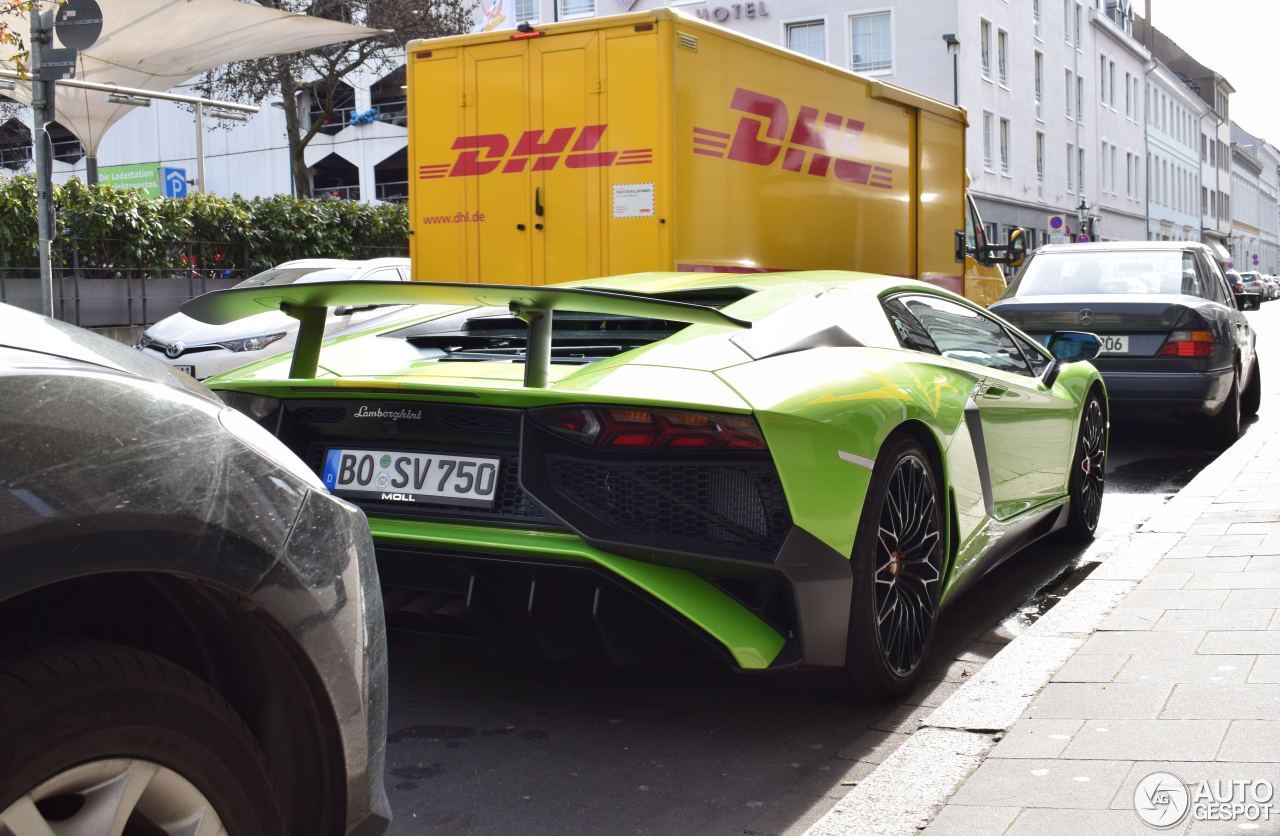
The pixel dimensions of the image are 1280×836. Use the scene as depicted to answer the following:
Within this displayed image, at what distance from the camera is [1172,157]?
7362 centimetres

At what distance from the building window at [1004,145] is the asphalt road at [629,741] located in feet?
138

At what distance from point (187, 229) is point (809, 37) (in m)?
27.7

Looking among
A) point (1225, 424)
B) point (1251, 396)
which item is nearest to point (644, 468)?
point (1225, 424)

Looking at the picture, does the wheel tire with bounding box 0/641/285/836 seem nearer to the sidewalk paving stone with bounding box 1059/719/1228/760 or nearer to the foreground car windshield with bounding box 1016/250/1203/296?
the sidewalk paving stone with bounding box 1059/719/1228/760

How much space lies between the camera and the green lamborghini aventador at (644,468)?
3.49 metres

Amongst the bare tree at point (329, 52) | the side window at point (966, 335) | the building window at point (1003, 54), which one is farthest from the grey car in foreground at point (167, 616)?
the building window at point (1003, 54)

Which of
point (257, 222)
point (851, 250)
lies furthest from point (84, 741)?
point (257, 222)

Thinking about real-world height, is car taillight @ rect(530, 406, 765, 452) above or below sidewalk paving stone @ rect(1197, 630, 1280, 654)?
above

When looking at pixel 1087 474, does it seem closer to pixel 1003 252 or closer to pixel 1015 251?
pixel 1015 251

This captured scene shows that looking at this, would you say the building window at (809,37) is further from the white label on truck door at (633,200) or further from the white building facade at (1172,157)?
the white label on truck door at (633,200)

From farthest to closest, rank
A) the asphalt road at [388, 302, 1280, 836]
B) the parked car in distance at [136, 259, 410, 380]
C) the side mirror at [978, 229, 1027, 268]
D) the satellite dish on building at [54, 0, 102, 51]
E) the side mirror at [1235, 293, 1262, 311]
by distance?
the side mirror at [978, 229, 1027, 268]
the parked car in distance at [136, 259, 410, 380]
the side mirror at [1235, 293, 1262, 311]
the satellite dish on building at [54, 0, 102, 51]
the asphalt road at [388, 302, 1280, 836]

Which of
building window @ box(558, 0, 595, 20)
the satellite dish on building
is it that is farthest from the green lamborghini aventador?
building window @ box(558, 0, 595, 20)

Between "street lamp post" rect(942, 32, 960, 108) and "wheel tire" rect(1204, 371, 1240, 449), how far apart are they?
30.1 m

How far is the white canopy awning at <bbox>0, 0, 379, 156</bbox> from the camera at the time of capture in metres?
18.2
